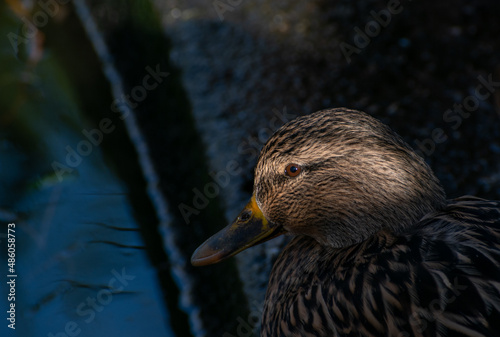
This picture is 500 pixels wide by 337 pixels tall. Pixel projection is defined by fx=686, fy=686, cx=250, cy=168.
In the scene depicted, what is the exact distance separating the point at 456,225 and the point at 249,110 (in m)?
1.80

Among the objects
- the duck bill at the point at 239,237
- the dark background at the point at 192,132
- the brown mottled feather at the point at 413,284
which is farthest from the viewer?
the dark background at the point at 192,132

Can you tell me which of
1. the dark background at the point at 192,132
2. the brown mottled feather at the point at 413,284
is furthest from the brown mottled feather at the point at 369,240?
the dark background at the point at 192,132

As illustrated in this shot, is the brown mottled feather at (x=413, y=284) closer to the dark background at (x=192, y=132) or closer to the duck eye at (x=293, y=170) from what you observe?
the duck eye at (x=293, y=170)

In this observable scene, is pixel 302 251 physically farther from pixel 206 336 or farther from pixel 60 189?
pixel 60 189

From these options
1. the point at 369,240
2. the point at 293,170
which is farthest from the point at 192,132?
the point at 369,240

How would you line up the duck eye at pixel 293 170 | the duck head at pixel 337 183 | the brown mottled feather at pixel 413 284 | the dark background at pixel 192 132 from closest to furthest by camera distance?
the brown mottled feather at pixel 413 284
the duck head at pixel 337 183
the duck eye at pixel 293 170
the dark background at pixel 192 132

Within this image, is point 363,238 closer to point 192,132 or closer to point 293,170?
point 293,170

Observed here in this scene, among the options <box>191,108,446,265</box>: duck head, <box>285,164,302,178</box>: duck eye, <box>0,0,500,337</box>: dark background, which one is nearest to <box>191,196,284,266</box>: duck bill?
<box>191,108,446,265</box>: duck head

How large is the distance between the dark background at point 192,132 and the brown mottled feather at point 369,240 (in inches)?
24.2

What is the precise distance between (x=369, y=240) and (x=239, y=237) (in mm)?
548

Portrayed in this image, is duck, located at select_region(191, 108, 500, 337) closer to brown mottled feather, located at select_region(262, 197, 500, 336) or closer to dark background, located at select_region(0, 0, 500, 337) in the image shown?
brown mottled feather, located at select_region(262, 197, 500, 336)

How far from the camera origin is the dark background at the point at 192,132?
3666 millimetres

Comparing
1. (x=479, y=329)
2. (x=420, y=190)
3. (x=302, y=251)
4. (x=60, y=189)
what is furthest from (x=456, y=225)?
(x=60, y=189)

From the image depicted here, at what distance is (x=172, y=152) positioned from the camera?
4.30 m
